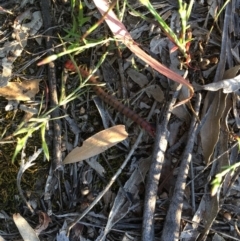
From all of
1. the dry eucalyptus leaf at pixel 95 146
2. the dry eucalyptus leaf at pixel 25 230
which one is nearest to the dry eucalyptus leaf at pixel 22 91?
the dry eucalyptus leaf at pixel 95 146

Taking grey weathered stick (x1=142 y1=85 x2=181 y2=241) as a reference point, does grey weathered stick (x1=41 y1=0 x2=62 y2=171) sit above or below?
above

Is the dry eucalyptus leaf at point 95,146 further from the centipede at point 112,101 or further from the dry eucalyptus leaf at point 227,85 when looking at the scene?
the dry eucalyptus leaf at point 227,85

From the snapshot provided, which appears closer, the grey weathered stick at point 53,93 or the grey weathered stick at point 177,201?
the grey weathered stick at point 177,201

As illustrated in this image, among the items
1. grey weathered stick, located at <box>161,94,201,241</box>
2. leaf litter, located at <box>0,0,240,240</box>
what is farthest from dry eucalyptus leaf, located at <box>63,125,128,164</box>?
grey weathered stick, located at <box>161,94,201,241</box>

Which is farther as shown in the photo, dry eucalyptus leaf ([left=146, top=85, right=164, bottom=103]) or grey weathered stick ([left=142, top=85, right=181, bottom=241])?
dry eucalyptus leaf ([left=146, top=85, right=164, bottom=103])

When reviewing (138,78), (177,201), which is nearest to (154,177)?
(177,201)

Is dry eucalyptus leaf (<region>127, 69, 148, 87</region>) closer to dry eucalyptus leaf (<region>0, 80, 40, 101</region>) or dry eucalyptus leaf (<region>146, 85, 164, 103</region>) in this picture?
dry eucalyptus leaf (<region>146, 85, 164, 103</region>)

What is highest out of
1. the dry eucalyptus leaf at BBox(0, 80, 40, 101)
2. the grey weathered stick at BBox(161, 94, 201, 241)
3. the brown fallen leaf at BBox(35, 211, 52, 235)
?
the dry eucalyptus leaf at BBox(0, 80, 40, 101)
